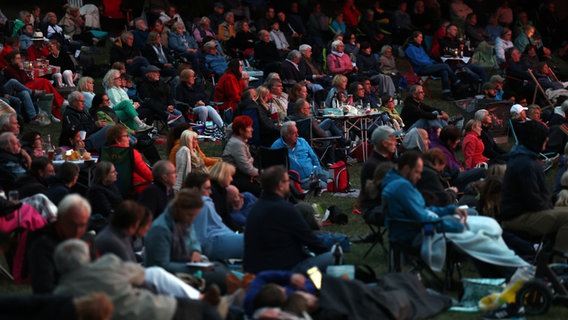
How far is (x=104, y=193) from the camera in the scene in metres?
11.2

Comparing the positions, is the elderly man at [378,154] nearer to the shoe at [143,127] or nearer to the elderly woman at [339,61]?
the shoe at [143,127]

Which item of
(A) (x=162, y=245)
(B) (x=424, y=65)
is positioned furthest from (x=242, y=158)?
(B) (x=424, y=65)

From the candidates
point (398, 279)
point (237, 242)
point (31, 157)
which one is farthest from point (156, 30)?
point (398, 279)

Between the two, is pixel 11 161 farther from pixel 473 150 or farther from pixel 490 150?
pixel 490 150

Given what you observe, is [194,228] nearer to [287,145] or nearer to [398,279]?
[398,279]

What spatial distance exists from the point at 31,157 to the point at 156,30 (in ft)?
26.1

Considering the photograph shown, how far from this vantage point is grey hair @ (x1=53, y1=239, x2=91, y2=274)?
7672mm

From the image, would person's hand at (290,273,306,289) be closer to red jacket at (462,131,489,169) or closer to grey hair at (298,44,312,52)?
red jacket at (462,131,489,169)

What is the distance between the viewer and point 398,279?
934cm

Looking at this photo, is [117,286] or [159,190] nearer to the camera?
[117,286]

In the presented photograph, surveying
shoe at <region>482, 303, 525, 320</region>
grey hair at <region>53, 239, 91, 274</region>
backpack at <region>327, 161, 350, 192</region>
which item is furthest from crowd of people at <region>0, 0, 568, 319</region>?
shoe at <region>482, 303, 525, 320</region>

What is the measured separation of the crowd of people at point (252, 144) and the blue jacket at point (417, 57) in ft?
0.12

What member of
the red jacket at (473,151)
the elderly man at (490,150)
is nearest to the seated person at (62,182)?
the red jacket at (473,151)

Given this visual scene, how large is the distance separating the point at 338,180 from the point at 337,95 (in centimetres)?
323
